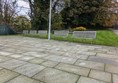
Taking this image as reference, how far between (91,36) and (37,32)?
5.48 metres

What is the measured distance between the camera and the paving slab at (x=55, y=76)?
2.71 m

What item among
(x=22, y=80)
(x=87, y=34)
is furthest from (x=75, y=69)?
(x=87, y=34)

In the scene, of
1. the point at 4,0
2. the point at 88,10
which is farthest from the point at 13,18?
the point at 88,10

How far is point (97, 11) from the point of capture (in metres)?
24.3

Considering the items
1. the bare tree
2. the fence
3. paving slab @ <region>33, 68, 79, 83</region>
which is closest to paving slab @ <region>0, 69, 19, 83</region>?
paving slab @ <region>33, 68, 79, 83</region>

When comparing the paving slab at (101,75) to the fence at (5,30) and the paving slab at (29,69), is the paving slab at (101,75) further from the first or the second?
the fence at (5,30)

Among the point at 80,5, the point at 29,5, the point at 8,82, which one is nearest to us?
the point at 8,82

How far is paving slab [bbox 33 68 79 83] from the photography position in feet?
8.87

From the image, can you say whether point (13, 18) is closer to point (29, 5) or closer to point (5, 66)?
point (29, 5)

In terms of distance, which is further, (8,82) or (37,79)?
(37,79)

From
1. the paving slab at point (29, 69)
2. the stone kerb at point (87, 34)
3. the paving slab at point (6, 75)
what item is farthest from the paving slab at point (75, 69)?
the stone kerb at point (87, 34)

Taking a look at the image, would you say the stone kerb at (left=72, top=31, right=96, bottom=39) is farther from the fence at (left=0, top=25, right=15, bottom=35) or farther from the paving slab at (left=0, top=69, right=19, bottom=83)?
the fence at (left=0, top=25, right=15, bottom=35)

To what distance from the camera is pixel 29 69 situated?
326 centimetres

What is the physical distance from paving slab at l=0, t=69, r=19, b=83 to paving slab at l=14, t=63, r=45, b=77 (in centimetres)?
19
